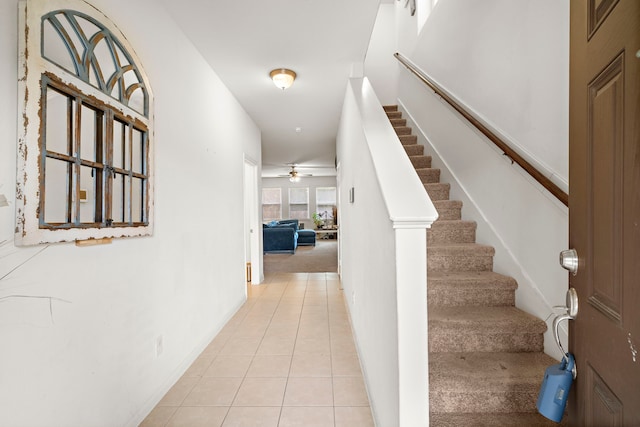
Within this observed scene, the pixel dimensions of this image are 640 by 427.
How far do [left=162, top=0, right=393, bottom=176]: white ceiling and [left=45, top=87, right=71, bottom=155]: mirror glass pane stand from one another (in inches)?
48.9

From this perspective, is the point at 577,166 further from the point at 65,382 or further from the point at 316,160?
the point at 316,160

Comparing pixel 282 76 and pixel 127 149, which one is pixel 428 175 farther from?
pixel 127 149

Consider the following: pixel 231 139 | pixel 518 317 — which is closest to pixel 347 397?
pixel 518 317

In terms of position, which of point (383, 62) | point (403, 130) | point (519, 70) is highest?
point (383, 62)

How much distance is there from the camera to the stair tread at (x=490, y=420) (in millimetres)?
1390

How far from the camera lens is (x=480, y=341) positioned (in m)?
1.70

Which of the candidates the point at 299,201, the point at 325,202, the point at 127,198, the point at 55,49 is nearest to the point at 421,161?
the point at 127,198

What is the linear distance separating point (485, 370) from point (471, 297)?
53 cm

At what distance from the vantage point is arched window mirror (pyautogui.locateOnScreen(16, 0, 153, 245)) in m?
1.05

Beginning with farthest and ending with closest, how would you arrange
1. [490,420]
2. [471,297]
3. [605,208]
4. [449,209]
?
[449,209], [471,297], [490,420], [605,208]

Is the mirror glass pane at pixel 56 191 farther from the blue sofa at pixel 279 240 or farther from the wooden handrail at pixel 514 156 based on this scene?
the blue sofa at pixel 279 240

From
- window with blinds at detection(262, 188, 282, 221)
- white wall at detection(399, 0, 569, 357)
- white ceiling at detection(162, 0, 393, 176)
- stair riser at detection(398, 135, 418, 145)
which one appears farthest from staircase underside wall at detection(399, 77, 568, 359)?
window with blinds at detection(262, 188, 282, 221)

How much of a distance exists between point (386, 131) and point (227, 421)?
1.91m

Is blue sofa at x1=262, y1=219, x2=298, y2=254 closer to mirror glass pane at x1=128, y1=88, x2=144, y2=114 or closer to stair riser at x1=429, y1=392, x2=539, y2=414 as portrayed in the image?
mirror glass pane at x1=128, y1=88, x2=144, y2=114
